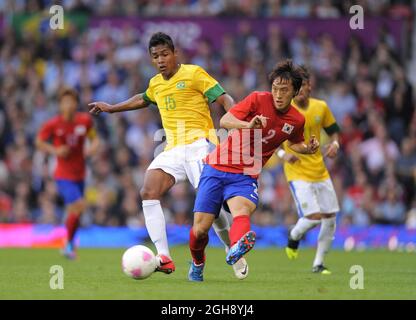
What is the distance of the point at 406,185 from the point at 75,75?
24.9 feet

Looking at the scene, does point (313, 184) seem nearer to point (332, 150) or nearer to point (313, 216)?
point (313, 216)

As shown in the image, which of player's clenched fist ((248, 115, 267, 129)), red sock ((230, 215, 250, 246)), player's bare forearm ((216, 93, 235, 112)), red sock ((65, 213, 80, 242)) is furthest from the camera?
red sock ((65, 213, 80, 242))

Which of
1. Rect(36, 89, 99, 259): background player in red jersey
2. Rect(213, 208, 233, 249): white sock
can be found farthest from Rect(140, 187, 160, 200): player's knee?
Rect(36, 89, 99, 259): background player in red jersey

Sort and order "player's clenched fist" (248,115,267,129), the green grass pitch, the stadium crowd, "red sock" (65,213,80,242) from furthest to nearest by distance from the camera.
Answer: the stadium crowd
"red sock" (65,213,80,242)
"player's clenched fist" (248,115,267,129)
the green grass pitch

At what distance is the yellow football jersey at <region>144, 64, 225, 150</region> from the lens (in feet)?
36.5

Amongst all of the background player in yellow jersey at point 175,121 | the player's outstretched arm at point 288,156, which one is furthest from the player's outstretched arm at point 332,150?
the background player in yellow jersey at point 175,121

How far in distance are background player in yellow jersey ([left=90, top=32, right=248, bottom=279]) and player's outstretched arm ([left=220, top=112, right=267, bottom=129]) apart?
0.87 metres

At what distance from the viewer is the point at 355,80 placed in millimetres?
22281

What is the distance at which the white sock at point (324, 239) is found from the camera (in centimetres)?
1262

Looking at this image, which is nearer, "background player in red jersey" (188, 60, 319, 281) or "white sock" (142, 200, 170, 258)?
"background player in red jersey" (188, 60, 319, 281)

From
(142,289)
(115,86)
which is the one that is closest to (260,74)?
(115,86)

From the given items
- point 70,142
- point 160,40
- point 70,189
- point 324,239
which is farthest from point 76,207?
point 160,40

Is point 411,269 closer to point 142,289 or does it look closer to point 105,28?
point 142,289

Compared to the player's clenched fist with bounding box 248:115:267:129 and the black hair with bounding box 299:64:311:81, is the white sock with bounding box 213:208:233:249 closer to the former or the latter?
the player's clenched fist with bounding box 248:115:267:129
